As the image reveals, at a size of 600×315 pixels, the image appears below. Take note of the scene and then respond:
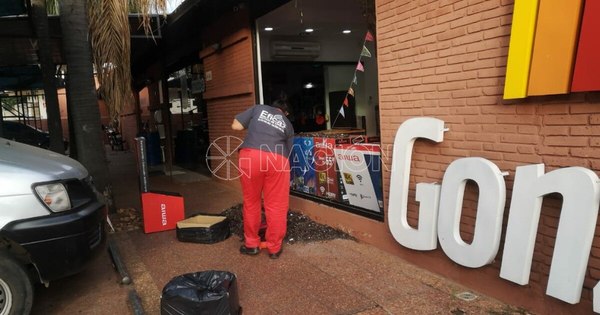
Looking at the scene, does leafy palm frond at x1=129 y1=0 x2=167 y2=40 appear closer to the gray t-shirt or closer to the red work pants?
the gray t-shirt

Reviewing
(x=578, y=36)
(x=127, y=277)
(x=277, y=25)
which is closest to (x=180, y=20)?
(x=277, y=25)

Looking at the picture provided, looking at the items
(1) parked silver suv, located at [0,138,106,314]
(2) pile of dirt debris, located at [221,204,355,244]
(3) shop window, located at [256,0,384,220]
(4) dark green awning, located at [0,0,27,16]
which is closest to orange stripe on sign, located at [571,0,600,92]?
(3) shop window, located at [256,0,384,220]

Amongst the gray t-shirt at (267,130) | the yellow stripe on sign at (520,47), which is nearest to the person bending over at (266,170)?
the gray t-shirt at (267,130)

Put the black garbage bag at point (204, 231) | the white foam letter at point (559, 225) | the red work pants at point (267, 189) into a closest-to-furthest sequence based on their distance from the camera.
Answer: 1. the white foam letter at point (559, 225)
2. the red work pants at point (267, 189)
3. the black garbage bag at point (204, 231)

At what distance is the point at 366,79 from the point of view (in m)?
10.8

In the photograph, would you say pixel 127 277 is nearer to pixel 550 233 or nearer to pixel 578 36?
pixel 550 233

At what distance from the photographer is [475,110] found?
382 centimetres

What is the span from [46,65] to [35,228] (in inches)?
166

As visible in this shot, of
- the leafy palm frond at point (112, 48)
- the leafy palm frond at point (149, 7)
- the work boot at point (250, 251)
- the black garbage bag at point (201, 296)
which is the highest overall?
the leafy palm frond at point (149, 7)

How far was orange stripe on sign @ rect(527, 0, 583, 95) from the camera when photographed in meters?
3.02

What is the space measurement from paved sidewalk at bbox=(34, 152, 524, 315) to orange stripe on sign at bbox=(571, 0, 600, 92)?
70.6 inches

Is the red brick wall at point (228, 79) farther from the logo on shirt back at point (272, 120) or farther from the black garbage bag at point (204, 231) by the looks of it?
the logo on shirt back at point (272, 120)

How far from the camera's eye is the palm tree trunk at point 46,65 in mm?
6648

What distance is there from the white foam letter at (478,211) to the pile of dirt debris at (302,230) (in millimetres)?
1653
